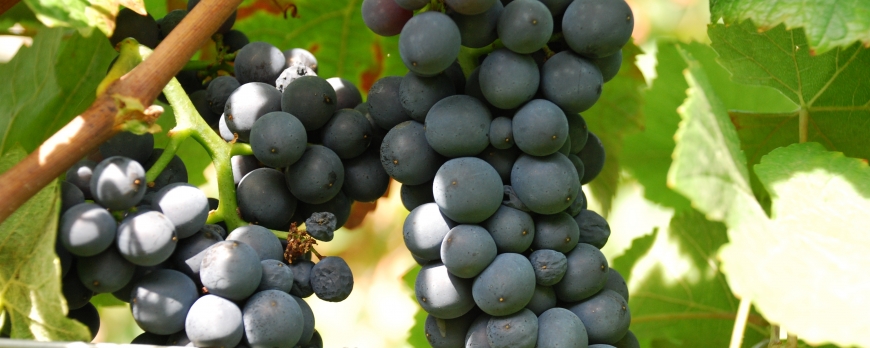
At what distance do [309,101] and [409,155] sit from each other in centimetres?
13

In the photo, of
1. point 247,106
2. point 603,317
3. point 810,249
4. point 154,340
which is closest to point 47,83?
point 247,106

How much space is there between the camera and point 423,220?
0.76 m

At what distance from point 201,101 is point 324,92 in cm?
18

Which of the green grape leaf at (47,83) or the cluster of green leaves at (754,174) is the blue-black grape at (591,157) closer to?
the cluster of green leaves at (754,174)

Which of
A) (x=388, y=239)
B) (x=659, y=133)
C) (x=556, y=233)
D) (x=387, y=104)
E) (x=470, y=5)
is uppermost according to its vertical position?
(x=470, y=5)

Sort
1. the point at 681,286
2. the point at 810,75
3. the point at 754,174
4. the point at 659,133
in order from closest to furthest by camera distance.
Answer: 1. the point at 810,75
2. the point at 754,174
3. the point at 681,286
4. the point at 659,133

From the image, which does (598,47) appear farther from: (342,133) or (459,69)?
(342,133)

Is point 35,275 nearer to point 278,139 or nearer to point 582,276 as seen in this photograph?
point 278,139

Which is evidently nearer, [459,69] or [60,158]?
[60,158]

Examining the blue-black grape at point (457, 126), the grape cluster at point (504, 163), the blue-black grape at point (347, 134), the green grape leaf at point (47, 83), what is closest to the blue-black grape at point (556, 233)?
the grape cluster at point (504, 163)

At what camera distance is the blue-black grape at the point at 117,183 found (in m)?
0.63

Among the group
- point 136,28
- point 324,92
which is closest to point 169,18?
point 136,28

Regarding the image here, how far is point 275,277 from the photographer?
0.71 meters

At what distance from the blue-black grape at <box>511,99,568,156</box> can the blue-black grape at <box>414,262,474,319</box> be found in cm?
15
